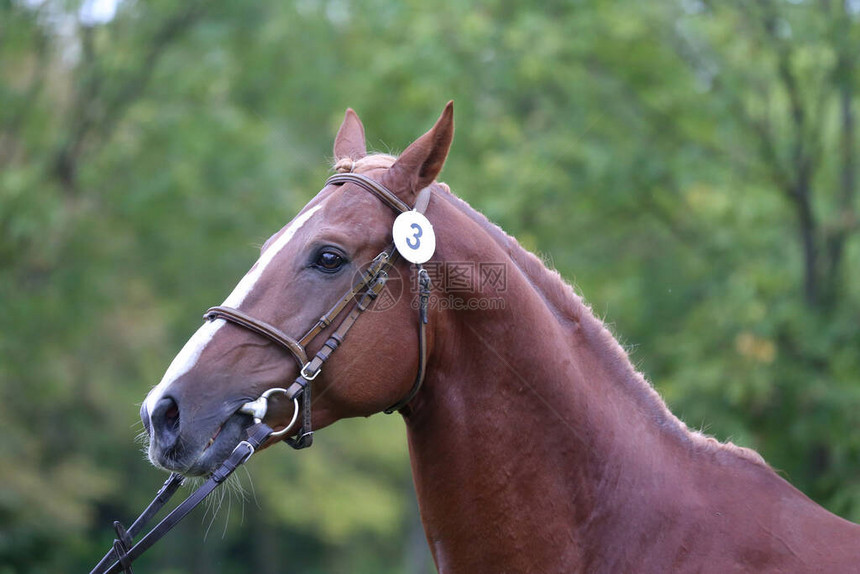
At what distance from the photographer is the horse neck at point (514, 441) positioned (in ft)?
10.3

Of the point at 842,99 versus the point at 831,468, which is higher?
the point at 842,99

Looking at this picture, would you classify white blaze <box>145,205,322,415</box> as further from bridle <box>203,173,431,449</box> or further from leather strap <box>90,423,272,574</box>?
leather strap <box>90,423,272,574</box>

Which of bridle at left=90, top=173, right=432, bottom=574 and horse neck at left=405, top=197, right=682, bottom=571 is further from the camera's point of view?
horse neck at left=405, top=197, right=682, bottom=571

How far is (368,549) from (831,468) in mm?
26123

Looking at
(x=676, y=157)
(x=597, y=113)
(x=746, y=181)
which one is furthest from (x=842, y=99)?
(x=597, y=113)

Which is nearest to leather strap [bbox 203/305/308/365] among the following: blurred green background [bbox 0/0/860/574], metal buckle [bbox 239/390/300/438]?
metal buckle [bbox 239/390/300/438]

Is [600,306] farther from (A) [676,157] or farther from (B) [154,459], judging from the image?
(B) [154,459]

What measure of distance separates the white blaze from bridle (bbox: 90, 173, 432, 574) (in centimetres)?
6

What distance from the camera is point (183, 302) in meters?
18.0

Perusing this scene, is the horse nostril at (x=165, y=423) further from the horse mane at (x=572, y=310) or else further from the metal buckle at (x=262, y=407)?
the horse mane at (x=572, y=310)

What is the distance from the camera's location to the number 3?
3.19 m

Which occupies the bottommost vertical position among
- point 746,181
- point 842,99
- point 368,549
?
point 368,549

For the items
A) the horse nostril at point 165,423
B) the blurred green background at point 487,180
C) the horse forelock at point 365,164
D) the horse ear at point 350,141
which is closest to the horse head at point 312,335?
the horse nostril at point 165,423

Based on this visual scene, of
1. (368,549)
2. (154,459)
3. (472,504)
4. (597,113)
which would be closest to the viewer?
(154,459)
